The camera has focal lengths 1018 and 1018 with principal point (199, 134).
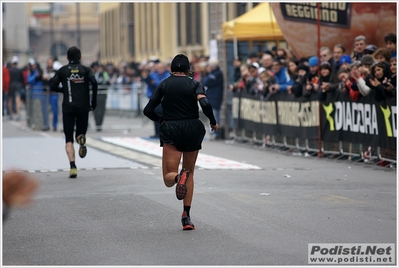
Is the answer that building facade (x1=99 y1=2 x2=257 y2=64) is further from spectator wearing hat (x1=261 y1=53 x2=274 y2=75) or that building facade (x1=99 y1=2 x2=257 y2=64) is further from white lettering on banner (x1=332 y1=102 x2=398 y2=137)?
white lettering on banner (x1=332 y1=102 x2=398 y2=137)

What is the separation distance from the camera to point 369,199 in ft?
36.6

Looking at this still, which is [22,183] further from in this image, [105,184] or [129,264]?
[105,184]

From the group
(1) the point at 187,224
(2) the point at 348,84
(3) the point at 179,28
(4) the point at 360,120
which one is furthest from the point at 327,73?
(3) the point at 179,28

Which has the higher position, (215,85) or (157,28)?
(157,28)

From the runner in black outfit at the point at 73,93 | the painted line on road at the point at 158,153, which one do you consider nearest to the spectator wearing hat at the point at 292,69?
the painted line on road at the point at 158,153

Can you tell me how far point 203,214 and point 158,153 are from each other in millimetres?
8656

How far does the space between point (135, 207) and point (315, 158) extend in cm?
726

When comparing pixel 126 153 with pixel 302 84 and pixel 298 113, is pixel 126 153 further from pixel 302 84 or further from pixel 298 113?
pixel 302 84

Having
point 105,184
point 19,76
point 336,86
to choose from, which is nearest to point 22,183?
point 105,184

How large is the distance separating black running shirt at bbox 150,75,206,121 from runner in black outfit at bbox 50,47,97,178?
4784 mm

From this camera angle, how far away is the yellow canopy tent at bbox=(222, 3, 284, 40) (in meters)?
23.2

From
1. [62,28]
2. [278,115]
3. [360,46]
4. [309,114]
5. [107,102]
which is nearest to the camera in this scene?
[360,46]

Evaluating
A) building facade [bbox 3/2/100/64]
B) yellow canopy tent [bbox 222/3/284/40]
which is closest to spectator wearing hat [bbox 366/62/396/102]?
yellow canopy tent [bbox 222/3/284/40]

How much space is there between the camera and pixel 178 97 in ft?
30.4
